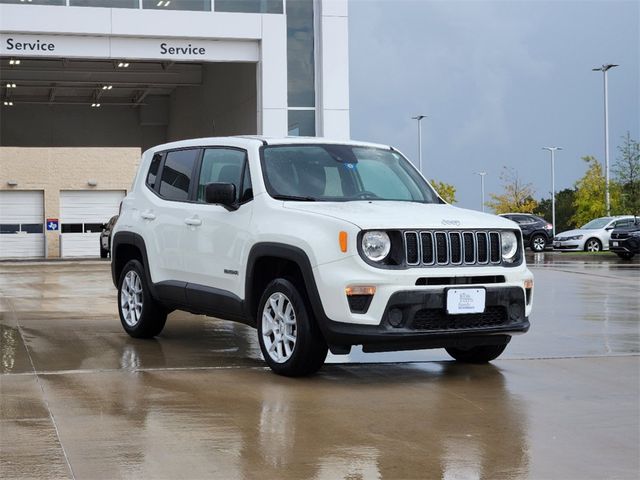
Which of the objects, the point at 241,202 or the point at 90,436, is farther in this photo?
the point at 241,202

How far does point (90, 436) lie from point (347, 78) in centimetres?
2413

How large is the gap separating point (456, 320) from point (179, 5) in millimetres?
21343

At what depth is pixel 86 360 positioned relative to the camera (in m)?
9.16

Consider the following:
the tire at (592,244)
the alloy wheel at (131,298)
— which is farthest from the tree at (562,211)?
the alloy wheel at (131,298)

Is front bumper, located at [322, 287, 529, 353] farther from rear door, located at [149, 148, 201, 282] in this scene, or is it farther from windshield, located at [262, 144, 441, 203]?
rear door, located at [149, 148, 201, 282]

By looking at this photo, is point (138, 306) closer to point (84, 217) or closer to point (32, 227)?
point (32, 227)

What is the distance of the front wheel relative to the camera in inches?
1697

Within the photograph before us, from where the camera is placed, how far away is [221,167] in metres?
9.55

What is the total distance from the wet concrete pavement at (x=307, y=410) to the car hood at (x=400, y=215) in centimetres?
123

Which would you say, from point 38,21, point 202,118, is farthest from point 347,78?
point 202,118

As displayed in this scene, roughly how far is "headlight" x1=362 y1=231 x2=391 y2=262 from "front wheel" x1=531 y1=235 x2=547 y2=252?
36155 mm

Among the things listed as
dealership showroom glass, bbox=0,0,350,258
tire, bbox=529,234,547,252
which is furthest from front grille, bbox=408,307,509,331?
tire, bbox=529,234,547,252

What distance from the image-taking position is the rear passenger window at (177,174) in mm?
9977

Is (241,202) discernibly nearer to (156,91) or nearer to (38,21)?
(38,21)
